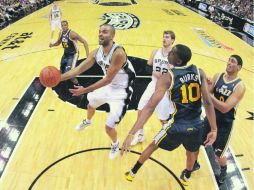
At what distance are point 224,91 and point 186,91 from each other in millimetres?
895

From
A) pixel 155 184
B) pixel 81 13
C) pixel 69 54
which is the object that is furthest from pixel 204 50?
pixel 81 13

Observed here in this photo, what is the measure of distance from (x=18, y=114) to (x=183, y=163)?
3997 mm

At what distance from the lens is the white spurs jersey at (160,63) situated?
558 centimetres

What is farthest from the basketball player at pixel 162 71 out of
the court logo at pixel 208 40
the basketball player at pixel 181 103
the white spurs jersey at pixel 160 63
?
the court logo at pixel 208 40

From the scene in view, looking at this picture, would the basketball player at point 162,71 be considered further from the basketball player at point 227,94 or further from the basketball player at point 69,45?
the basketball player at point 69,45

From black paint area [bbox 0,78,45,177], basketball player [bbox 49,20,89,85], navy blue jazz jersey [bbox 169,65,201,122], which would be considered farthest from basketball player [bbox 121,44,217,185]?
basketball player [bbox 49,20,89,85]

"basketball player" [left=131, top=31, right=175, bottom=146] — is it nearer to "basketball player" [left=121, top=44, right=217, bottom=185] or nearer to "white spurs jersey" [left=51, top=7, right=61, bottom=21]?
"basketball player" [left=121, top=44, right=217, bottom=185]

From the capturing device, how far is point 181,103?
3.87 meters

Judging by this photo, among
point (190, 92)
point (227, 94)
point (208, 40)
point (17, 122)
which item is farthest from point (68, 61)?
point (208, 40)

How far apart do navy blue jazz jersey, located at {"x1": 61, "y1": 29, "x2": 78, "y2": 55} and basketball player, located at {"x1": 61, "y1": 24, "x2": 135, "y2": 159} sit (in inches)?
125

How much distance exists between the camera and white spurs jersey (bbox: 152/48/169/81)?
5582 millimetres

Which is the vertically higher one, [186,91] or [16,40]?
[186,91]

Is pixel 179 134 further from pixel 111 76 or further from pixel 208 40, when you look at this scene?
pixel 208 40

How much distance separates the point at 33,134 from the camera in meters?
6.27
